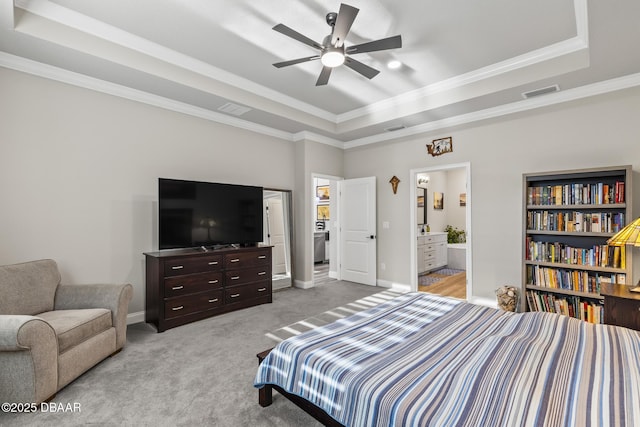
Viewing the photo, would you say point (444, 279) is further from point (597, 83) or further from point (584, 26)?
point (584, 26)

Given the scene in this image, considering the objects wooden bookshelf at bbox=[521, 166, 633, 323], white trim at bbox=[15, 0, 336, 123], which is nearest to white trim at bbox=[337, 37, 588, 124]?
wooden bookshelf at bbox=[521, 166, 633, 323]

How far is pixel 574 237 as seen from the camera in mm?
3641

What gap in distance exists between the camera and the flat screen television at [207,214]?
363 centimetres

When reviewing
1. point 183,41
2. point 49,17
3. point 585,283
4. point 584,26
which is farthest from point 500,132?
point 49,17

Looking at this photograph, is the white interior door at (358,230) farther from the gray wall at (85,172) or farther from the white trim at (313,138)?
the gray wall at (85,172)

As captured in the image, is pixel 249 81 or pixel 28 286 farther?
pixel 249 81

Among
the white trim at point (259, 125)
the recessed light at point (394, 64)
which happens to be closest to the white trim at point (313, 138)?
the white trim at point (259, 125)

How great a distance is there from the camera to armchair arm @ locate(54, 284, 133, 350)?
9.11 feet

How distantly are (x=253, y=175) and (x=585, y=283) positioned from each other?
14.9ft

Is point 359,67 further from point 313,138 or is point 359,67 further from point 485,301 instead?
point 485,301

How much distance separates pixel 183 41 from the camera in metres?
3.06

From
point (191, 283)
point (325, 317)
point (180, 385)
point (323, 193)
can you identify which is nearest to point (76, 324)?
point (180, 385)

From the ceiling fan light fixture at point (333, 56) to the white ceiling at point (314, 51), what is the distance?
34 cm

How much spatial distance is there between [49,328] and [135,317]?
5.60 ft
